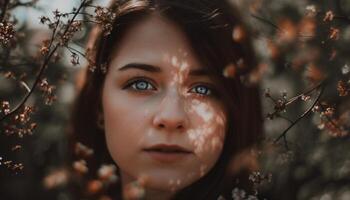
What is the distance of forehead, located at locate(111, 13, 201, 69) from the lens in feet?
8.82

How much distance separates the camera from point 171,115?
251 centimetres

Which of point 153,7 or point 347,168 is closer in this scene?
point 153,7

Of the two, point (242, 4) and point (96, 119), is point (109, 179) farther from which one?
point (242, 4)

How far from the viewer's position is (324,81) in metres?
2.50

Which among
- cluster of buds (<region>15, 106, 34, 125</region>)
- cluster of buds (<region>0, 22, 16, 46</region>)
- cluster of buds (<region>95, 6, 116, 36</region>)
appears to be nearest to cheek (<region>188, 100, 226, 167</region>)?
cluster of buds (<region>95, 6, 116, 36</region>)

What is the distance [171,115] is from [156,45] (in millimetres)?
378

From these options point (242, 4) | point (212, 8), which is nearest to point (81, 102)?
point (212, 8)

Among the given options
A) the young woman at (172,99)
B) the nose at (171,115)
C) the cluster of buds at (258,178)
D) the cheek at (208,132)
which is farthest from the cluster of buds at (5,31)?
the cluster of buds at (258,178)

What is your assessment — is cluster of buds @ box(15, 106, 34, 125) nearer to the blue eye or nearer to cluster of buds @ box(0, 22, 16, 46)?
cluster of buds @ box(0, 22, 16, 46)

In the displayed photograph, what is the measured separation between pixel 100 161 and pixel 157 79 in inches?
23.1

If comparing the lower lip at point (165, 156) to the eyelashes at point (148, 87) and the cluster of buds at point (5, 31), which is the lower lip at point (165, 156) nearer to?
the eyelashes at point (148, 87)

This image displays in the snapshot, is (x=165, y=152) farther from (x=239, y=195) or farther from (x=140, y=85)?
(x=239, y=195)

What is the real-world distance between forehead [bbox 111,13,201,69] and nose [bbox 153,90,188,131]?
186mm

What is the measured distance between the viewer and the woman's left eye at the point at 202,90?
108 inches
